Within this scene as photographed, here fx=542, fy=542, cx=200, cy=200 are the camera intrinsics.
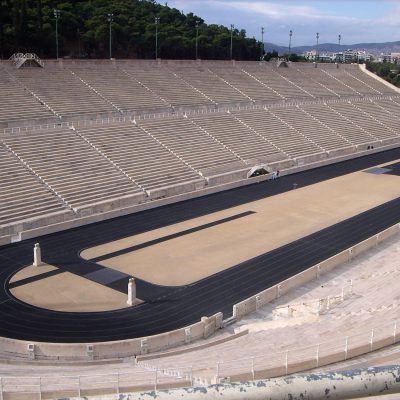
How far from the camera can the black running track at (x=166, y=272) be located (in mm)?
14430

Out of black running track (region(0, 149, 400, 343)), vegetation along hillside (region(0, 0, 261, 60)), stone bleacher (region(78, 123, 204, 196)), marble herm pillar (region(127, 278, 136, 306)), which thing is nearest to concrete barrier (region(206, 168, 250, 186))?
stone bleacher (region(78, 123, 204, 196))

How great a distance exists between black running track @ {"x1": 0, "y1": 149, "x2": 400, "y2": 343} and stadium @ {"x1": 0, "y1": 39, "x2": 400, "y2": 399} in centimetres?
8

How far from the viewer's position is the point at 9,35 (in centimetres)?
4775

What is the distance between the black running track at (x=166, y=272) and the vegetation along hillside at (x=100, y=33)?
2937 cm

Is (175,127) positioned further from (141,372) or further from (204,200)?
(141,372)

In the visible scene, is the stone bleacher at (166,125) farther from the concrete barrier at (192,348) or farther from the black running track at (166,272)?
the concrete barrier at (192,348)

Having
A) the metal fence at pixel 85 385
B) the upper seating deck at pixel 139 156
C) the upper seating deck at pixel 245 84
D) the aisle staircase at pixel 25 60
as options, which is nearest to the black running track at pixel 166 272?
the upper seating deck at pixel 139 156

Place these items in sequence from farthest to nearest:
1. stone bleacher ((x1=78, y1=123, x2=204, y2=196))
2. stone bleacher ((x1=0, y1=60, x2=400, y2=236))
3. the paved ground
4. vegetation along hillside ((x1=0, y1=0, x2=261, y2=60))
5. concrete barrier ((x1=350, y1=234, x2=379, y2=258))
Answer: vegetation along hillside ((x1=0, y1=0, x2=261, y2=60))
stone bleacher ((x1=78, y1=123, x2=204, y2=196))
stone bleacher ((x1=0, y1=60, x2=400, y2=236))
concrete barrier ((x1=350, y1=234, x2=379, y2=258))
the paved ground

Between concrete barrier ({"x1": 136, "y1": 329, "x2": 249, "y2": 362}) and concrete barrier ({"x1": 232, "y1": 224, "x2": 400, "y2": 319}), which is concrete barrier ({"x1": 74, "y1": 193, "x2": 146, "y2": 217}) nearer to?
concrete barrier ({"x1": 232, "y1": 224, "x2": 400, "y2": 319})

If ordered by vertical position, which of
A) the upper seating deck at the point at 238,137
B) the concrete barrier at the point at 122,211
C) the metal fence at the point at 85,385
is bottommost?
the concrete barrier at the point at 122,211

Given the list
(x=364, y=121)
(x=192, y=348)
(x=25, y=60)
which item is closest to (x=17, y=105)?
(x=25, y=60)

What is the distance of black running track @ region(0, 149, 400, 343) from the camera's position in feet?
47.3

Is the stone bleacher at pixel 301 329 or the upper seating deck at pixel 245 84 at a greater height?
the upper seating deck at pixel 245 84

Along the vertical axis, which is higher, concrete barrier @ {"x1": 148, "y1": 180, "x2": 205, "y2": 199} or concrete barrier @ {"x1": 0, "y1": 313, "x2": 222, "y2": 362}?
concrete barrier @ {"x1": 148, "y1": 180, "x2": 205, "y2": 199}
